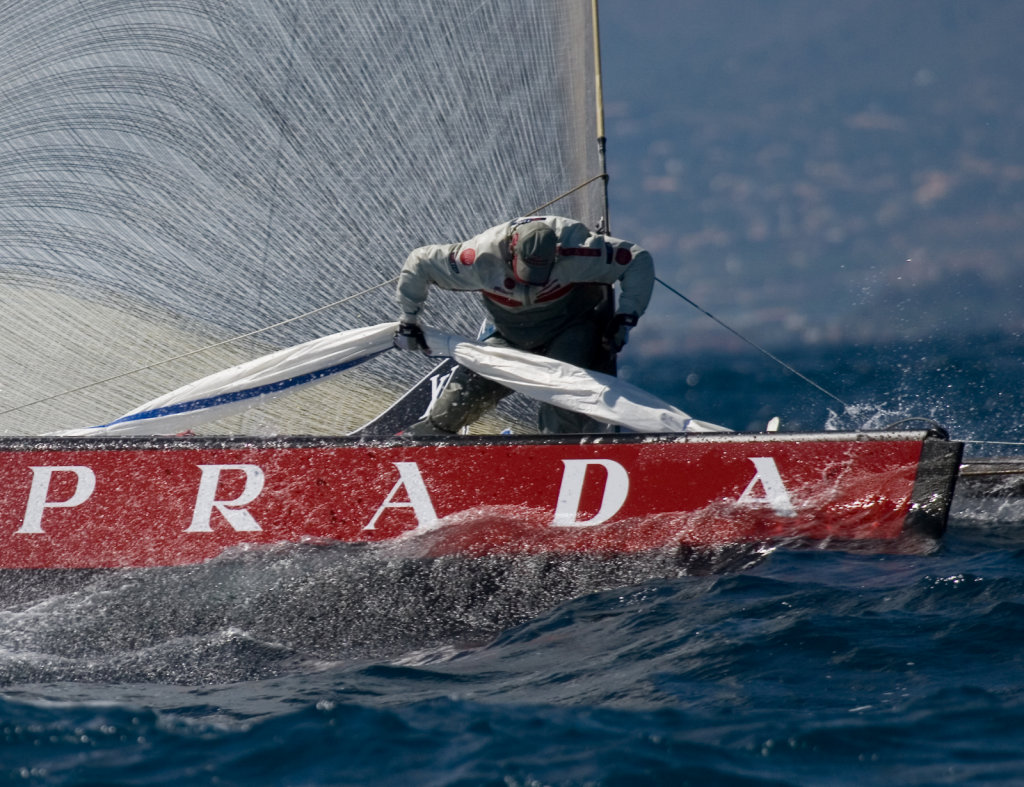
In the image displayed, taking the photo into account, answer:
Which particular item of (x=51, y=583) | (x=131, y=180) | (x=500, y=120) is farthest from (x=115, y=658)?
(x=500, y=120)

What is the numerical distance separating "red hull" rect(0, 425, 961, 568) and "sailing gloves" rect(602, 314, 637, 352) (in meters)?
0.75

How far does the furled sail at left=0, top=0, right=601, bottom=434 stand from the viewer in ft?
16.3

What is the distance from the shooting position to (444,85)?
17.4ft

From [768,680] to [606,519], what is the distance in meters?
0.97

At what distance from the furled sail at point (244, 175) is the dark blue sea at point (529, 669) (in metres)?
1.34

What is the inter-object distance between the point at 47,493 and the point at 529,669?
1862 mm

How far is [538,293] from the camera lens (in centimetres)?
449

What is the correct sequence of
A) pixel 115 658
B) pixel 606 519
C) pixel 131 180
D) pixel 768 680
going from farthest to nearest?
pixel 131 180 → pixel 606 519 → pixel 115 658 → pixel 768 680

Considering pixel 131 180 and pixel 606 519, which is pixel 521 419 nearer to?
pixel 606 519

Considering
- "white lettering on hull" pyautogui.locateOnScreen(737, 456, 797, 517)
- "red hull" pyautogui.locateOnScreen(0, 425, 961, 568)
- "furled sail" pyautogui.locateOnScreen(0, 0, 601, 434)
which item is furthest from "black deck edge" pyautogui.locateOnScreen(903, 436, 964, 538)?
"furled sail" pyautogui.locateOnScreen(0, 0, 601, 434)

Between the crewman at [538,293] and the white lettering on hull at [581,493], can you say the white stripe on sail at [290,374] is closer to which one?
the crewman at [538,293]

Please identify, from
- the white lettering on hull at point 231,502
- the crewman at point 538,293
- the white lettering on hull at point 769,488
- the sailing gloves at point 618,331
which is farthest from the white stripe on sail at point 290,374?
the white lettering on hull at point 769,488

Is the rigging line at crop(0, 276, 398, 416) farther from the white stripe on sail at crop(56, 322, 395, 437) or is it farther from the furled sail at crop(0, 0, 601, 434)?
the white stripe on sail at crop(56, 322, 395, 437)

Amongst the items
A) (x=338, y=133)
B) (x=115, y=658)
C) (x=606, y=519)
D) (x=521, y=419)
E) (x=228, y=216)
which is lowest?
(x=115, y=658)
